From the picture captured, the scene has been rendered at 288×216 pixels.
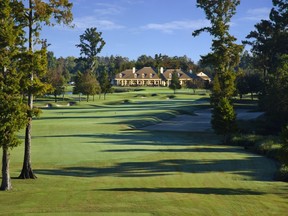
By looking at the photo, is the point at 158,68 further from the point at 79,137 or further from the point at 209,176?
the point at 209,176

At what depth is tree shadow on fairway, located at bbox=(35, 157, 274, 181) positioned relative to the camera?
24062 mm

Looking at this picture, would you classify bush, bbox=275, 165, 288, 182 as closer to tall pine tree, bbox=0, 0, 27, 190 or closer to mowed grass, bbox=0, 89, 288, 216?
mowed grass, bbox=0, 89, 288, 216

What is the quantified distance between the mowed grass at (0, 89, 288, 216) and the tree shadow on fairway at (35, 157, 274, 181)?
0.06 meters

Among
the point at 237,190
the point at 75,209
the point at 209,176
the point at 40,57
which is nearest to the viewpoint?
the point at 75,209

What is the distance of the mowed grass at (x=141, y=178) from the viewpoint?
15477 mm

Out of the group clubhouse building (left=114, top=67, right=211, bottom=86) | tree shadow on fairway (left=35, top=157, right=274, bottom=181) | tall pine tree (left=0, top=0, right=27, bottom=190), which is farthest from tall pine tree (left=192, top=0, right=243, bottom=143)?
clubhouse building (left=114, top=67, right=211, bottom=86)

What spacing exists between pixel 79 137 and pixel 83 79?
53.2m

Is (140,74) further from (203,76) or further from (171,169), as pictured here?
(171,169)

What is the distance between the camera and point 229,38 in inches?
1869

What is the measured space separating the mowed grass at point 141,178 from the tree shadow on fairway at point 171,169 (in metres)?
0.06

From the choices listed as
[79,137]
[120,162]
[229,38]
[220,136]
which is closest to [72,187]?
[120,162]

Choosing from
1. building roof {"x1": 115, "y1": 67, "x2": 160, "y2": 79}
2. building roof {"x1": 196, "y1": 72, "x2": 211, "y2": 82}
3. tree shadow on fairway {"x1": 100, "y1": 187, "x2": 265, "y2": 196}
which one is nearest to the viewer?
tree shadow on fairway {"x1": 100, "y1": 187, "x2": 265, "y2": 196}

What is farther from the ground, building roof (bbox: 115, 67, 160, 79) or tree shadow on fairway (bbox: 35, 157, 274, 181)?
building roof (bbox: 115, 67, 160, 79)

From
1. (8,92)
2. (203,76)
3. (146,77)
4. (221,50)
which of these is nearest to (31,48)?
(8,92)
